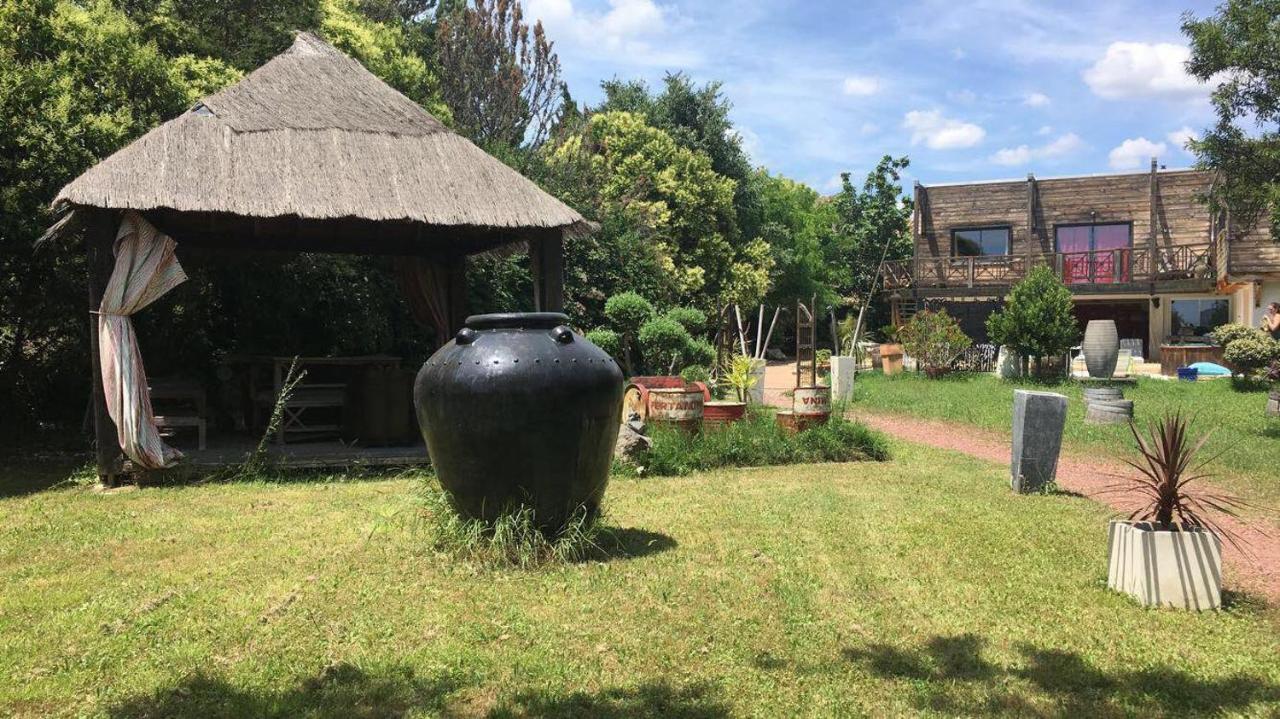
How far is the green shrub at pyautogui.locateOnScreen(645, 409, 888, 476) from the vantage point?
30.6 feet

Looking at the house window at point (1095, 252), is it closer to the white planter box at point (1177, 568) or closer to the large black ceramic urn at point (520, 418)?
the white planter box at point (1177, 568)

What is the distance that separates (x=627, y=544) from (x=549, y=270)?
183 inches

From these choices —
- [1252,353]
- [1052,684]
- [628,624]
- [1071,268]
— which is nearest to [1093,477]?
[1052,684]

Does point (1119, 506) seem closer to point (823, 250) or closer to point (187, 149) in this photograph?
point (187, 149)

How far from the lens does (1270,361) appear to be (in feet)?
51.4

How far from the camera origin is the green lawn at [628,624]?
3.64 m

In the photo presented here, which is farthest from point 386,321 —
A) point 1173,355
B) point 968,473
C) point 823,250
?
point 823,250

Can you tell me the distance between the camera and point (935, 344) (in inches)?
821

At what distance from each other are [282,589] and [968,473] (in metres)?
6.91

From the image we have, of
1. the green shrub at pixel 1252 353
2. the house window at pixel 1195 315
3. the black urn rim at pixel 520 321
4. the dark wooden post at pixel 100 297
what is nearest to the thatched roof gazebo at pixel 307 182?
the dark wooden post at pixel 100 297

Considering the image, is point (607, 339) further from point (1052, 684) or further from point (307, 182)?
point (1052, 684)

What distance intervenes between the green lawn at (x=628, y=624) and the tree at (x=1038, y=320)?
13145 millimetres

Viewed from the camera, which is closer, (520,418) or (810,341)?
(520,418)

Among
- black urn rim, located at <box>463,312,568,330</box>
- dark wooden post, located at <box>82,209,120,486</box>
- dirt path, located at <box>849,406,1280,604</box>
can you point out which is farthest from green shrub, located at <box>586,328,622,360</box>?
black urn rim, located at <box>463,312,568,330</box>
